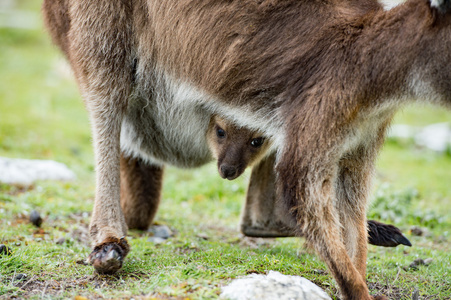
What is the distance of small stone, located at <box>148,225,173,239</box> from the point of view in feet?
18.0

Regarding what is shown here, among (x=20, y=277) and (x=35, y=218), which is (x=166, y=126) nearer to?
(x=35, y=218)

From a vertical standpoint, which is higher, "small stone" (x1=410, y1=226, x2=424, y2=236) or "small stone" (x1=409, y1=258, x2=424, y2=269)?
"small stone" (x1=410, y1=226, x2=424, y2=236)

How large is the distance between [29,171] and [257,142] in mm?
3181

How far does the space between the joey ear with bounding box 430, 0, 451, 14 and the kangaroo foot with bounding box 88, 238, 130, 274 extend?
261cm

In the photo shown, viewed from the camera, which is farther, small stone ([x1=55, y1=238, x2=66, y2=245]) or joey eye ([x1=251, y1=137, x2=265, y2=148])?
small stone ([x1=55, y1=238, x2=66, y2=245])

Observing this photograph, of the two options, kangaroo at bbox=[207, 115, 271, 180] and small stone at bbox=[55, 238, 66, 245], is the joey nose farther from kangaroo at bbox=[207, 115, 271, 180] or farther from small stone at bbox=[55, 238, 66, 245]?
small stone at bbox=[55, 238, 66, 245]

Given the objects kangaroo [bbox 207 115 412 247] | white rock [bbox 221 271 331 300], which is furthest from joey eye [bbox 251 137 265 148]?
white rock [bbox 221 271 331 300]

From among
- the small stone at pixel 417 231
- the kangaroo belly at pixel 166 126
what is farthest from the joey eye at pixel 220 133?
the small stone at pixel 417 231

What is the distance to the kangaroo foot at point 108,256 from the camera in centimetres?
380

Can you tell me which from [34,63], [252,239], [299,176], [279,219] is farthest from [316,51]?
[34,63]

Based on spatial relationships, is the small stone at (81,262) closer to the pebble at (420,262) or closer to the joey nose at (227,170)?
the joey nose at (227,170)

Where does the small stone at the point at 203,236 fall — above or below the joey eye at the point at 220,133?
below

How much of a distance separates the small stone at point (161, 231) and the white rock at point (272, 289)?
214 cm

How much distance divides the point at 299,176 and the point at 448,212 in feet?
11.9
